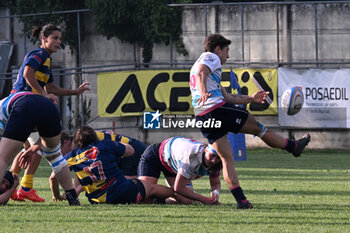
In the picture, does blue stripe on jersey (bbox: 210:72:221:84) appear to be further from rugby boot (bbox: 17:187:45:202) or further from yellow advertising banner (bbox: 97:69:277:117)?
yellow advertising banner (bbox: 97:69:277:117)

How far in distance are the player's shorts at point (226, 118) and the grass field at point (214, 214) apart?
0.75 meters

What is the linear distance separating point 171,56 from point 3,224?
17399 millimetres

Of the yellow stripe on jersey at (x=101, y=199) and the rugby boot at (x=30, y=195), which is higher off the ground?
the yellow stripe on jersey at (x=101, y=199)

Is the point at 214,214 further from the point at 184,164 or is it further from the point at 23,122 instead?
the point at 23,122

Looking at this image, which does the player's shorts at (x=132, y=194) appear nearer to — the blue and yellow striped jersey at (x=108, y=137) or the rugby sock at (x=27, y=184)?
the blue and yellow striped jersey at (x=108, y=137)

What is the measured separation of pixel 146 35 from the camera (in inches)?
942

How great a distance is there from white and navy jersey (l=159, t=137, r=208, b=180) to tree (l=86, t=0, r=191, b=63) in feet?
50.0

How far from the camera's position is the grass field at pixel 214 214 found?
6.07 meters

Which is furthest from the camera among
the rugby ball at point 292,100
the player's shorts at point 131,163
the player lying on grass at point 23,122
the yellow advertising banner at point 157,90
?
the yellow advertising banner at point 157,90

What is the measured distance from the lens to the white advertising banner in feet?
69.7

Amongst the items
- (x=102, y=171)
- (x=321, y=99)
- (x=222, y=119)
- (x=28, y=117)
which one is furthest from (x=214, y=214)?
(x=321, y=99)

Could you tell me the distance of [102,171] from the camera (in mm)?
7938

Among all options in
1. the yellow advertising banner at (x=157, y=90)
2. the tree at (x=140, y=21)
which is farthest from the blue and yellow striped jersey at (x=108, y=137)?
the tree at (x=140, y=21)

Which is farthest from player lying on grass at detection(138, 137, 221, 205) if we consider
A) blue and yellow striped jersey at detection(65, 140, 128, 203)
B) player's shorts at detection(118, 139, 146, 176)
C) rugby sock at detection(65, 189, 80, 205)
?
rugby sock at detection(65, 189, 80, 205)
